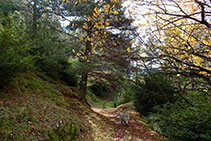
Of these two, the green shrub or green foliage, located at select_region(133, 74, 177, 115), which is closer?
the green shrub

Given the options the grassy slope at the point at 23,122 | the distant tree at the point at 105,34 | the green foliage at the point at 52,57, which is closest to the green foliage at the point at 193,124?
the distant tree at the point at 105,34

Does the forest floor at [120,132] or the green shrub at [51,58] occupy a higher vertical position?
the green shrub at [51,58]

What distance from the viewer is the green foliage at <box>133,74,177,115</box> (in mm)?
8484

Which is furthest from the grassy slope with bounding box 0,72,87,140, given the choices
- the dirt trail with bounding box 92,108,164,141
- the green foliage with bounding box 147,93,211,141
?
the green foliage with bounding box 147,93,211,141

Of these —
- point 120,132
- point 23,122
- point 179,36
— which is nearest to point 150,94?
point 120,132

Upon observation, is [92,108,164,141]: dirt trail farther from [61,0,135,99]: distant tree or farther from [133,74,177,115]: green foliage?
[61,0,135,99]: distant tree

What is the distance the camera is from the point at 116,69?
27.2ft

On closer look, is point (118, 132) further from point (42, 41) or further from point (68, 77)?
point (42, 41)

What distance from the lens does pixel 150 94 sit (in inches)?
348

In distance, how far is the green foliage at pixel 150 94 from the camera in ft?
27.8

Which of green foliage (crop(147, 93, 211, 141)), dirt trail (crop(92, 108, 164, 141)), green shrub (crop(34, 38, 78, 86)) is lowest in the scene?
dirt trail (crop(92, 108, 164, 141))

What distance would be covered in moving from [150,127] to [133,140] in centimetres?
234

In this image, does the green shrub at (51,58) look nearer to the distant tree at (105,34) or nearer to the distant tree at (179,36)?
the distant tree at (105,34)

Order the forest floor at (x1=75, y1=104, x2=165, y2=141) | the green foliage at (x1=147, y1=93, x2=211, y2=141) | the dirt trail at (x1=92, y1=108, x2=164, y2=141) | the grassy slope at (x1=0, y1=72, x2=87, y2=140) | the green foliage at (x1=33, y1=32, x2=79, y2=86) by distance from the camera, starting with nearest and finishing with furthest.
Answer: the grassy slope at (x1=0, y1=72, x2=87, y2=140)
the green foliage at (x1=147, y1=93, x2=211, y2=141)
the forest floor at (x1=75, y1=104, x2=165, y2=141)
the dirt trail at (x1=92, y1=108, x2=164, y2=141)
the green foliage at (x1=33, y1=32, x2=79, y2=86)
